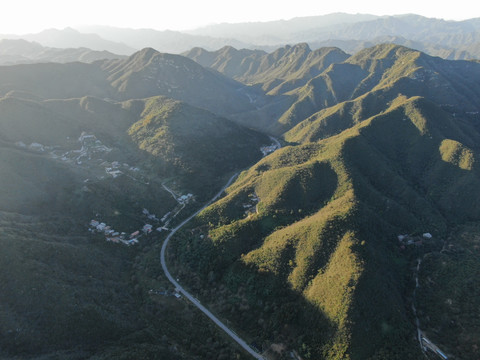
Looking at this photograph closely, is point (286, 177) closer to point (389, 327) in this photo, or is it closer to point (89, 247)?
point (389, 327)

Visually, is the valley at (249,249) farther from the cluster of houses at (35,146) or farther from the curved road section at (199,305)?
the cluster of houses at (35,146)

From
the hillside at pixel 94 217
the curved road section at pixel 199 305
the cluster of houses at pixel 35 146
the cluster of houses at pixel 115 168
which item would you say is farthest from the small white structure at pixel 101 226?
the cluster of houses at pixel 35 146

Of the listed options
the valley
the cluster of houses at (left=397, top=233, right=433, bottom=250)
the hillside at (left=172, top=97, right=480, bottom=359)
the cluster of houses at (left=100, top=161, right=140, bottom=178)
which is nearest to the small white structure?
the valley

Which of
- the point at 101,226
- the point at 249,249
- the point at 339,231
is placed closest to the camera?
the point at 339,231

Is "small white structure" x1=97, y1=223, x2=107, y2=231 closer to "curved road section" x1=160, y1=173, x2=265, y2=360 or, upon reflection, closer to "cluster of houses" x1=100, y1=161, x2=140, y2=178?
"curved road section" x1=160, y1=173, x2=265, y2=360

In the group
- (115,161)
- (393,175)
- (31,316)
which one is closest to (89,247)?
(31,316)

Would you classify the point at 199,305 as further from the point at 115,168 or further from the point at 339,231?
the point at 115,168

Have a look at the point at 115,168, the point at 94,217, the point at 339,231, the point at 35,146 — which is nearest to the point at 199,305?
the point at 339,231
